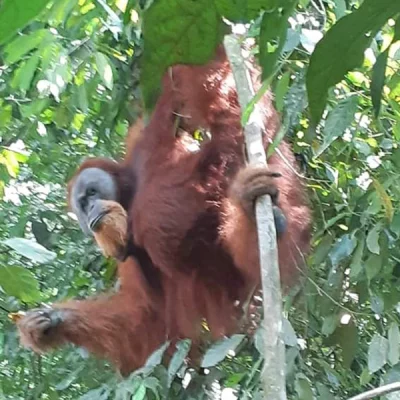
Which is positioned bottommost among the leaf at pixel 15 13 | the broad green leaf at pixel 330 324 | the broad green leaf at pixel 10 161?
the leaf at pixel 15 13

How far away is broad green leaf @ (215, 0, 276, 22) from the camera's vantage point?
425mm

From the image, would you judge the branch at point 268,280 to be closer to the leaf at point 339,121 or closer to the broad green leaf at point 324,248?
the leaf at point 339,121

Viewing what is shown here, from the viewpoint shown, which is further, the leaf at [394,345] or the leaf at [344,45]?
the leaf at [394,345]

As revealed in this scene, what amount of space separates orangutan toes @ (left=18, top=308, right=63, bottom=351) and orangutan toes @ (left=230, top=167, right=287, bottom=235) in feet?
2.65

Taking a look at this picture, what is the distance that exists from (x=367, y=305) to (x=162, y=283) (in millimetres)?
583

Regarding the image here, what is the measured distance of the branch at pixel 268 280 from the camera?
83 centimetres

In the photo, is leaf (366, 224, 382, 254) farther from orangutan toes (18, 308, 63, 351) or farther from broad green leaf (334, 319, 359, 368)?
orangutan toes (18, 308, 63, 351)

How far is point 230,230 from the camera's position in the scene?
187 centimetres

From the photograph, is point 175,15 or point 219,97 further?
point 219,97

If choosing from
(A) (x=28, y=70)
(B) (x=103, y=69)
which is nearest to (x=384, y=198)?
(B) (x=103, y=69)

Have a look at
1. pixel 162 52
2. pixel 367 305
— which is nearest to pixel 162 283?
pixel 367 305

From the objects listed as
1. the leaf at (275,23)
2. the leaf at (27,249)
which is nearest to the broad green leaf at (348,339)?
the leaf at (27,249)

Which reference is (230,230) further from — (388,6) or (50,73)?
(388,6)

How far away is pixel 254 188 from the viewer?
1.51 metres
